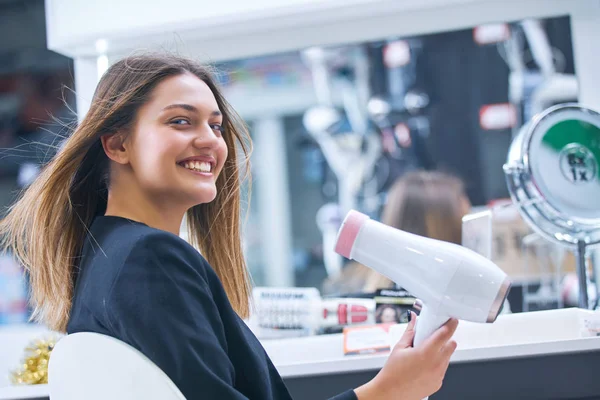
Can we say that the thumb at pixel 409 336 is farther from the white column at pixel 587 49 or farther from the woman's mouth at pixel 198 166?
the white column at pixel 587 49

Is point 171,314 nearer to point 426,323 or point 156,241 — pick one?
point 156,241

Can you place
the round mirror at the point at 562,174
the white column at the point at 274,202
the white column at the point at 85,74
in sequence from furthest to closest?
the white column at the point at 274,202
the white column at the point at 85,74
the round mirror at the point at 562,174

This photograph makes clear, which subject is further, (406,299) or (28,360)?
(406,299)

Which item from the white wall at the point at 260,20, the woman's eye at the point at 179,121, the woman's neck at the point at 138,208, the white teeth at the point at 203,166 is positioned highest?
the white wall at the point at 260,20

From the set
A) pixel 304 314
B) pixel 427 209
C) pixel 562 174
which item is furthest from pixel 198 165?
pixel 427 209

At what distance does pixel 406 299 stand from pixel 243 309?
406 millimetres

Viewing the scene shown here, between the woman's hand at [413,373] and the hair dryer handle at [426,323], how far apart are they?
0.4 inches

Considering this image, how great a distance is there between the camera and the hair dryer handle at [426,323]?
2.93 ft

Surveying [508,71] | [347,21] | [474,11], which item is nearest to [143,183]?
[347,21]

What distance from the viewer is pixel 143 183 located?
100 centimetres

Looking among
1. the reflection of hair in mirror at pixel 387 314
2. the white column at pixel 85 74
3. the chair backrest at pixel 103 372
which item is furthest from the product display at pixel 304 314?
the white column at pixel 85 74

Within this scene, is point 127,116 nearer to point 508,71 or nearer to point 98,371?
point 98,371

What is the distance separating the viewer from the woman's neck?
3.34 ft

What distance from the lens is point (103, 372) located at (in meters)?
0.86
